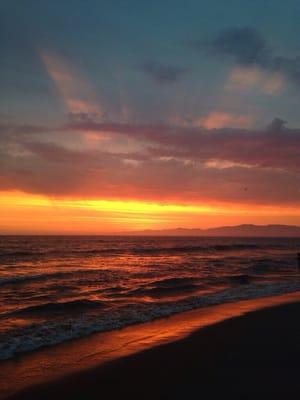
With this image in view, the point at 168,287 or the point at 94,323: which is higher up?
the point at 94,323

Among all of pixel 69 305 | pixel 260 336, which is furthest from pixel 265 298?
pixel 69 305

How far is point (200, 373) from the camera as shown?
761cm

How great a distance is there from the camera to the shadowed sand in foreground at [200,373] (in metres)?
6.66

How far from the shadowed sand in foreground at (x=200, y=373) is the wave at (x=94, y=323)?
2751mm

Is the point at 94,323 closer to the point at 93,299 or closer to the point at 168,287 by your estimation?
the point at 93,299

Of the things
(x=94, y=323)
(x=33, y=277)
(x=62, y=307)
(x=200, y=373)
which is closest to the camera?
(x=200, y=373)

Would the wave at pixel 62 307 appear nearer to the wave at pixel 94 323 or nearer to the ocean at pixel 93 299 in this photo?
the ocean at pixel 93 299

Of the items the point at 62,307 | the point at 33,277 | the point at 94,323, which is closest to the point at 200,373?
the point at 94,323

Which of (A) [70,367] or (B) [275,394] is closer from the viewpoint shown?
(B) [275,394]

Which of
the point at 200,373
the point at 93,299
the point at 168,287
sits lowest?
the point at 168,287

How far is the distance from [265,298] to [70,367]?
12851mm

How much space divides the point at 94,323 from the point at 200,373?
5.79 m

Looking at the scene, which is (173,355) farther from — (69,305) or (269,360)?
(69,305)

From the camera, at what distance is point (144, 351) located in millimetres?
9242
